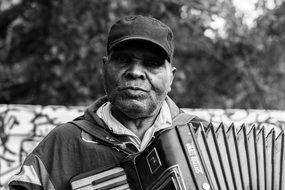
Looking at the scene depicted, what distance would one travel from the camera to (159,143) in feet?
6.77

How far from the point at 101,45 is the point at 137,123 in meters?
3.71

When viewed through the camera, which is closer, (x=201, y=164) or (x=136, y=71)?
(x=201, y=164)

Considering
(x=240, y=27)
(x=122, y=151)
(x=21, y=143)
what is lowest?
(x=122, y=151)

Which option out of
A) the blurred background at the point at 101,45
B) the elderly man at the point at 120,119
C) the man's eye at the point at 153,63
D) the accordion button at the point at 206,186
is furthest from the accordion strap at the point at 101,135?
the blurred background at the point at 101,45

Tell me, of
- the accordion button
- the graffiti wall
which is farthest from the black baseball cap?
the graffiti wall

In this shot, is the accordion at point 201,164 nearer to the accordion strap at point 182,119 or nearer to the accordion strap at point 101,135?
the accordion strap at point 101,135

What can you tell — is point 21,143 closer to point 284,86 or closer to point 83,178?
point 83,178

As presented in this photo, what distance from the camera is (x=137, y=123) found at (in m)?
2.55

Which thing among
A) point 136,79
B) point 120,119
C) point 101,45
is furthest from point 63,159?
point 101,45

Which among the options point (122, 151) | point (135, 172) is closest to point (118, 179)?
point (135, 172)

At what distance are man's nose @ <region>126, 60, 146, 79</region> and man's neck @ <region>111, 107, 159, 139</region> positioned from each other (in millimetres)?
234

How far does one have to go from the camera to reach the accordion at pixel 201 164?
2.01 metres

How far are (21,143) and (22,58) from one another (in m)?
2.76

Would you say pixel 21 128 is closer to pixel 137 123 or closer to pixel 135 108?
pixel 137 123
